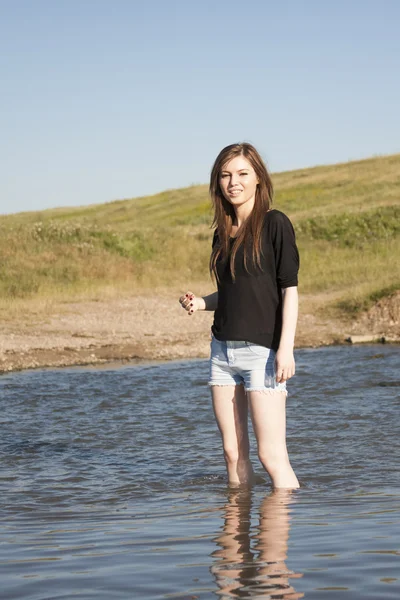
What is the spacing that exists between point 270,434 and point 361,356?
10.2 meters

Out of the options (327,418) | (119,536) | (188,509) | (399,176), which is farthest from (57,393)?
(399,176)

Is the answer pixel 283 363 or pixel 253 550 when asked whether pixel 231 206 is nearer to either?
pixel 283 363

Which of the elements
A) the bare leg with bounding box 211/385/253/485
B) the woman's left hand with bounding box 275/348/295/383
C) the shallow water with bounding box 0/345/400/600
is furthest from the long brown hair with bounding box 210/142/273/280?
the shallow water with bounding box 0/345/400/600

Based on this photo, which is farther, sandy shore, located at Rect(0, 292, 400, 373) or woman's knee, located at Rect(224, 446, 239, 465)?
sandy shore, located at Rect(0, 292, 400, 373)

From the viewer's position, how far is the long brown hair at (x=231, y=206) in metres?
5.26

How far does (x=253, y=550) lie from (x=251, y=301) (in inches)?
53.5

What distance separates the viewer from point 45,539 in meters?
4.98

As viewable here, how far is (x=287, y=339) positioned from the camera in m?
5.18

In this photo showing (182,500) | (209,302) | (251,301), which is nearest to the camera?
(251,301)

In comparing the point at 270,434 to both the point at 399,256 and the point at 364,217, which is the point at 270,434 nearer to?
the point at 399,256

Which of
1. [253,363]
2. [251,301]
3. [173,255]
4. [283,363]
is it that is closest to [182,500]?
[253,363]

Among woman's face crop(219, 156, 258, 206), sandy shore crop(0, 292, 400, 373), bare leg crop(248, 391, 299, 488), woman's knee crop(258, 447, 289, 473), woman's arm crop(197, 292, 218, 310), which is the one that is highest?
woman's face crop(219, 156, 258, 206)

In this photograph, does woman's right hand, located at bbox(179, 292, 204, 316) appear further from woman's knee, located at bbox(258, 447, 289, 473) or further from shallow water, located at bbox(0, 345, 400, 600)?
shallow water, located at bbox(0, 345, 400, 600)

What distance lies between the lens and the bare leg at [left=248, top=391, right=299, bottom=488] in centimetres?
529
